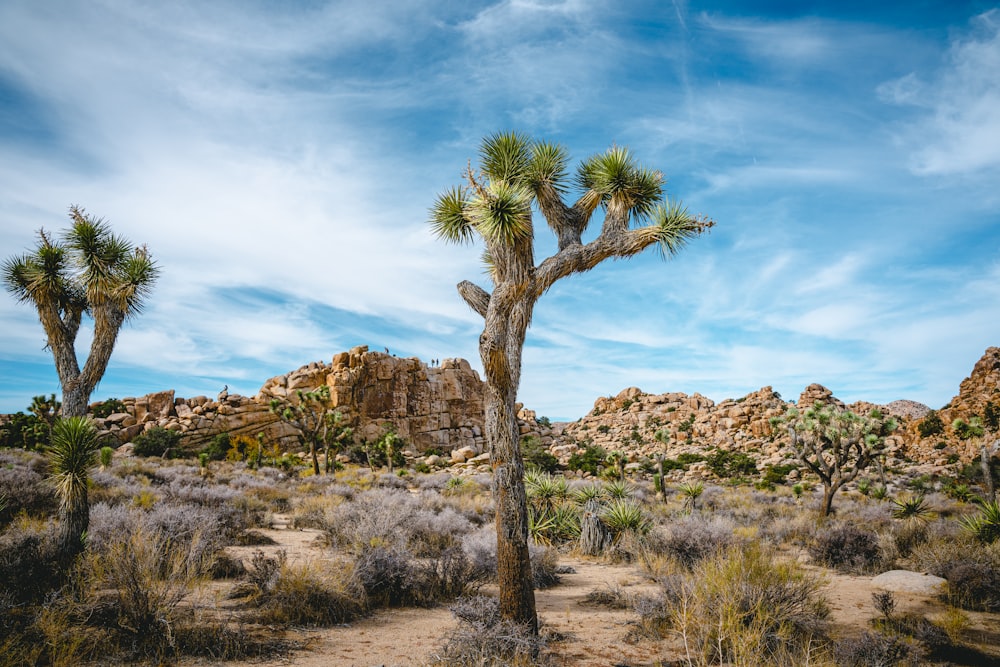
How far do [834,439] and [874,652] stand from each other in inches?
601

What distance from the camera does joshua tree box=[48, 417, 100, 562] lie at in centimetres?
709

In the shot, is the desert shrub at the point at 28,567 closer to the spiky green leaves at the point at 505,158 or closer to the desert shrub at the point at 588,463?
the spiky green leaves at the point at 505,158

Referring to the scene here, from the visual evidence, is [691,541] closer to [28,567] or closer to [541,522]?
[541,522]

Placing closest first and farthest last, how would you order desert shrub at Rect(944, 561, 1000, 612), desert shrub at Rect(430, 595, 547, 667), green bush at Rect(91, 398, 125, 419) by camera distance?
desert shrub at Rect(430, 595, 547, 667) → desert shrub at Rect(944, 561, 1000, 612) → green bush at Rect(91, 398, 125, 419)

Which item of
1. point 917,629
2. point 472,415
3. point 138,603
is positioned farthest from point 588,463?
point 138,603

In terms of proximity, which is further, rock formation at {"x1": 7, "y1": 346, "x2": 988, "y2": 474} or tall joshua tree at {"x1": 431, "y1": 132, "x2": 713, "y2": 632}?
rock formation at {"x1": 7, "y1": 346, "x2": 988, "y2": 474}

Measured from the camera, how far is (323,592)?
665 cm

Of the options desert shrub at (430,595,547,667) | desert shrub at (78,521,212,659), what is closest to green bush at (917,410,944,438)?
desert shrub at (430,595,547,667)

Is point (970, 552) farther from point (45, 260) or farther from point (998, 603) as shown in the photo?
point (45, 260)

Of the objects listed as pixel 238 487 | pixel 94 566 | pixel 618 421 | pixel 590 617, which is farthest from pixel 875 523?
pixel 618 421

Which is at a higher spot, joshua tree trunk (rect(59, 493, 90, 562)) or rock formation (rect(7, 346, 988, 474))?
rock formation (rect(7, 346, 988, 474))

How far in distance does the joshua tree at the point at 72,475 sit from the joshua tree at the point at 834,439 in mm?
18294

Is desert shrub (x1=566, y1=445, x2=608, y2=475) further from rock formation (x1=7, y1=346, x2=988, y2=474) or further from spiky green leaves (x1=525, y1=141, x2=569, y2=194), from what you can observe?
spiky green leaves (x1=525, y1=141, x2=569, y2=194)

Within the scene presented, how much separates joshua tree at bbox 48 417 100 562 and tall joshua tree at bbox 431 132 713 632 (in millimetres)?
5673
